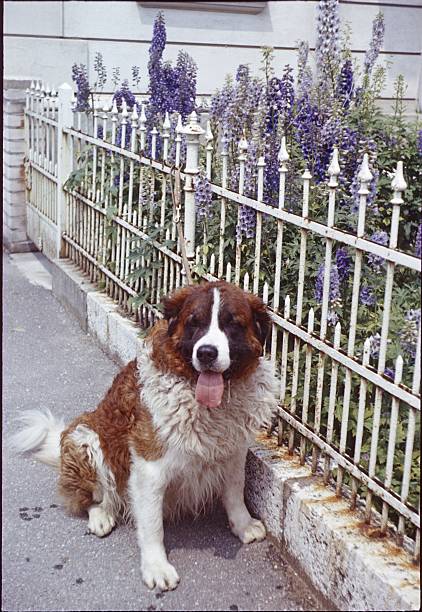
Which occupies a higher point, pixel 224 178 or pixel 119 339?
pixel 224 178

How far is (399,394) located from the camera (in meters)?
3.09

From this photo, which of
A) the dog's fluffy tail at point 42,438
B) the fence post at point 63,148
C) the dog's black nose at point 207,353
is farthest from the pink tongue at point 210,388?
the fence post at point 63,148

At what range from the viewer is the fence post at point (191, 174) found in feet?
15.3

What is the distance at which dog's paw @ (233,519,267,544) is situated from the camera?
3795 mm

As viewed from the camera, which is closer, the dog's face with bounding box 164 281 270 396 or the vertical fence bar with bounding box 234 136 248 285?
the dog's face with bounding box 164 281 270 396

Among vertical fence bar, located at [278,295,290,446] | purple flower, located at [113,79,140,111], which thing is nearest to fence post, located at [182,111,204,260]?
vertical fence bar, located at [278,295,290,446]

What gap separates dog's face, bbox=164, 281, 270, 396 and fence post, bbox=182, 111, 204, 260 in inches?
54.9

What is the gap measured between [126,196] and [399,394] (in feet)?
12.4

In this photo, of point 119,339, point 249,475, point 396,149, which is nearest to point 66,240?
point 119,339

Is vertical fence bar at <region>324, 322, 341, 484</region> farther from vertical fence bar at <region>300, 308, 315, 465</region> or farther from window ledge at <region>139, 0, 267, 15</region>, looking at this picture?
window ledge at <region>139, 0, 267, 15</region>

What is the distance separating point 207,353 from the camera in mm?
3230

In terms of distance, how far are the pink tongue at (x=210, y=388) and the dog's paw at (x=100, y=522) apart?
→ 90 cm

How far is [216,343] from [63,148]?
516 centimetres

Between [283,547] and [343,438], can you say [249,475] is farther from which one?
[343,438]
